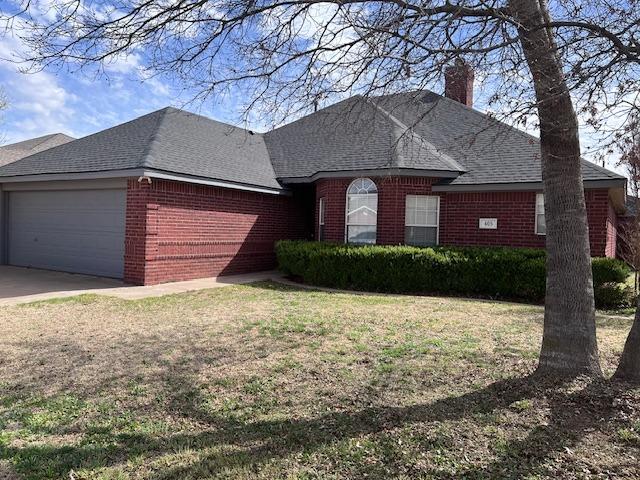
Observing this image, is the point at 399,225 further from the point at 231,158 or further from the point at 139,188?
the point at 139,188

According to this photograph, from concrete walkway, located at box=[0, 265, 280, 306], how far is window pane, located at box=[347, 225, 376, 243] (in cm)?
264

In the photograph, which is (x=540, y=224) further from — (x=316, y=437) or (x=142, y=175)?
(x=316, y=437)

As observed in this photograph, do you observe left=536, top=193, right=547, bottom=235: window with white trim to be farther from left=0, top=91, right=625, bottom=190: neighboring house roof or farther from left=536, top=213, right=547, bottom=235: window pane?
left=0, top=91, right=625, bottom=190: neighboring house roof

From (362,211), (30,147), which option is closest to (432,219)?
(362,211)

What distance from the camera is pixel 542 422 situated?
12.0ft

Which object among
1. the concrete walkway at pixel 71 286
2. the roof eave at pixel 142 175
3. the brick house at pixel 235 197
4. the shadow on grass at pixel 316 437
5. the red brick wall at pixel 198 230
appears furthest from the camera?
the brick house at pixel 235 197

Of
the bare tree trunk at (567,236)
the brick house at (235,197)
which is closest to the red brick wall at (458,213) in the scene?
the brick house at (235,197)

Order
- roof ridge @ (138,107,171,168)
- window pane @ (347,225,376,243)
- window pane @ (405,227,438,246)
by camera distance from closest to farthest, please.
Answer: roof ridge @ (138,107,171,168) < window pane @ (405,227,438,246) < window pane @ (347,225,376,243)

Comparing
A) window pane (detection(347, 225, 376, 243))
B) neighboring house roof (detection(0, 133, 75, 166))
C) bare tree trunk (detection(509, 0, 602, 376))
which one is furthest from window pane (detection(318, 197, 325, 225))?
neighboring house roof (detection(0, 133, 75, 166))

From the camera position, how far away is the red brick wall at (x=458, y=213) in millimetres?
12266

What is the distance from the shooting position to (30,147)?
82.6ft

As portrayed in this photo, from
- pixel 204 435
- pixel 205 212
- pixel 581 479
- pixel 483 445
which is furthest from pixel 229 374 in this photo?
pixel 205 212

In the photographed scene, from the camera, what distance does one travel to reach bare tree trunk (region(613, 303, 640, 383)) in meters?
4.28

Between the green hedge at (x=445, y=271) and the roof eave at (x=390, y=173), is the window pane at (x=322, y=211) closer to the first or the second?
the roof eave at (x=390, y=173)
